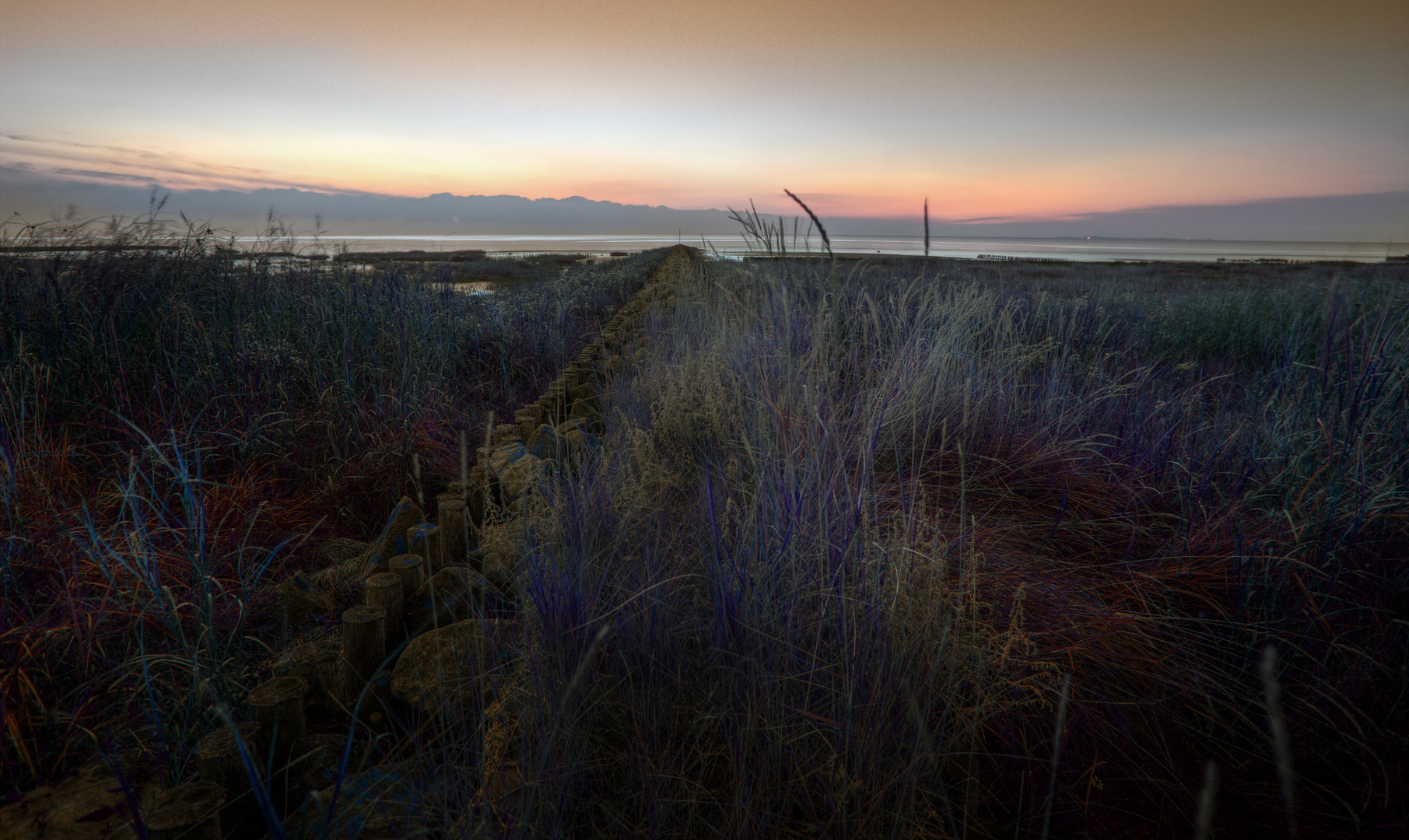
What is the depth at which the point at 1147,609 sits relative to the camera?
1888 mm

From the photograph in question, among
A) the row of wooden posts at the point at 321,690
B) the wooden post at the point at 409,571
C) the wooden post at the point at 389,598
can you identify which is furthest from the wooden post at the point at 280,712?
the wooden post at the point at 409,571

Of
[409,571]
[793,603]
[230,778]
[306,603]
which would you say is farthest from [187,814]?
[793,603]

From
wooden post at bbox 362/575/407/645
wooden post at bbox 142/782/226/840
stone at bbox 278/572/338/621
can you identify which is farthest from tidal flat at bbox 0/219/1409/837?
wooden post at bbox 362/575/407/645

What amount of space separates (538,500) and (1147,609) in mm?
2114

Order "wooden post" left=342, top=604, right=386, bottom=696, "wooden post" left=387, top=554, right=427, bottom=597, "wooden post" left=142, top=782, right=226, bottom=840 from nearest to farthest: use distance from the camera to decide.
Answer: "wooden post" left=142, top=782, right=226, bottom=840 → "wooden post" left=342, top=604, right=386, bottom=696 → "wooden post" left=387, top=554, right=427, bottom=597

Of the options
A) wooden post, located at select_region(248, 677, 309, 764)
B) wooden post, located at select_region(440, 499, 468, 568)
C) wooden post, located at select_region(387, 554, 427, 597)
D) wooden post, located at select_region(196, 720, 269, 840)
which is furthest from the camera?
wooden post, located at select_region(440, 499, 468, 568)

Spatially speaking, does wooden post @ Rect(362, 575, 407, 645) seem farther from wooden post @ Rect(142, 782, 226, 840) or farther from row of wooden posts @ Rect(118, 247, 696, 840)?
wooden post @ Rect(142, 782, 226, 840)

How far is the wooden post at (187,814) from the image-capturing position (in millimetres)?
1091

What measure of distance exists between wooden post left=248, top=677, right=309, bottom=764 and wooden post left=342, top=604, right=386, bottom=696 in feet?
0.74

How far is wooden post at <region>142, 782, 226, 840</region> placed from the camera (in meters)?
1.09

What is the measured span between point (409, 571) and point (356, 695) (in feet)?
1.32

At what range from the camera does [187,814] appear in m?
1.11

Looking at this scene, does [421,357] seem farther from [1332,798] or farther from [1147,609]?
[1332,798]

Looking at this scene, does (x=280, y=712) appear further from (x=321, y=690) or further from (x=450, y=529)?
(x=450, y=529)
